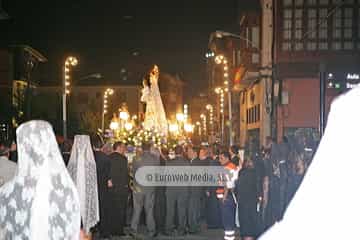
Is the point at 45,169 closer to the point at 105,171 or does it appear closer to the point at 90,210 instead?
the point at 90,210

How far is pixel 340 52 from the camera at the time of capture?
32.5 m

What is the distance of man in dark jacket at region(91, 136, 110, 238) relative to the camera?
13.6 metres

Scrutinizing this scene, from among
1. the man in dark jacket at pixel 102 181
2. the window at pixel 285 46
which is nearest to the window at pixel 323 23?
the window at pixel 285 46

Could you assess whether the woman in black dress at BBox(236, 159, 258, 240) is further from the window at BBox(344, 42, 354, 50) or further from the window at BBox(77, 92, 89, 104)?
the window at BBox(77, 92, 89, 104)

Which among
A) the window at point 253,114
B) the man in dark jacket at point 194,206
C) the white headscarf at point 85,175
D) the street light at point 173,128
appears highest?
the window at point 253,114

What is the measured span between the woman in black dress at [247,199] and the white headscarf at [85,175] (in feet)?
9.11

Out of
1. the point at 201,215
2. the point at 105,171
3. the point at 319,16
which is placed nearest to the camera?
the point at 105,171

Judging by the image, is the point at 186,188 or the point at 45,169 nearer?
the point at 45,169

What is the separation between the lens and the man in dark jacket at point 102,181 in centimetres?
1356

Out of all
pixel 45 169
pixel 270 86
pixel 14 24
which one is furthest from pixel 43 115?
pixel 45 169

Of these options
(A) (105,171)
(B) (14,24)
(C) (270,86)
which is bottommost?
(A) (105,171)

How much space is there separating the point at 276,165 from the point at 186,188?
2.15m

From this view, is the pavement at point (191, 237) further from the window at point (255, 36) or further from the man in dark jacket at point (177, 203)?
the window at point (255, 36)

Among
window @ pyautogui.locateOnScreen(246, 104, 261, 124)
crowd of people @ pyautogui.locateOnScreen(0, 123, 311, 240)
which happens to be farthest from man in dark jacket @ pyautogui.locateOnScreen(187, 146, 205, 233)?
window @ pyautogui.locateOnScreen(246, 104, 261, 124)
